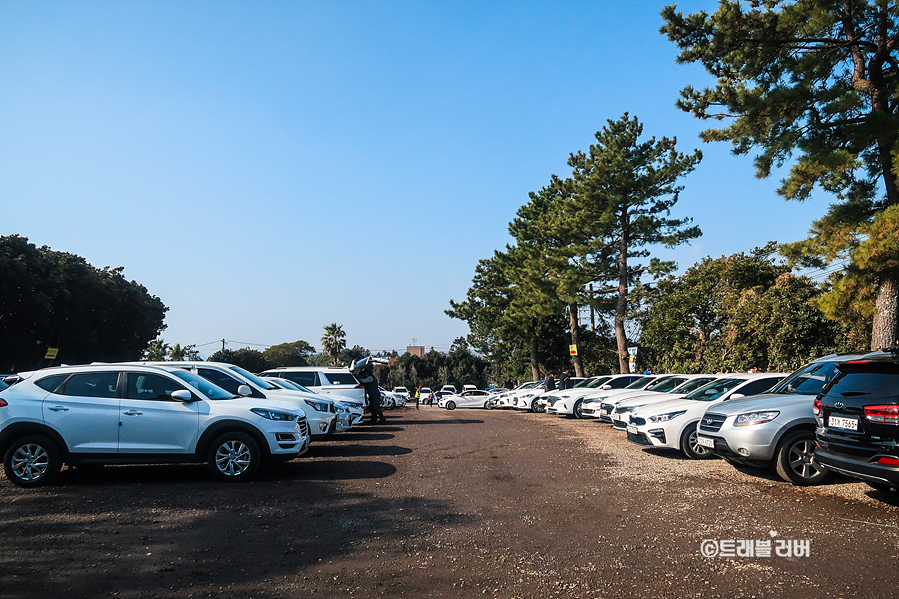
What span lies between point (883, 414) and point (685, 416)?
4.65m

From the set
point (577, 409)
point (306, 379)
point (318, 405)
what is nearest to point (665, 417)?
point (318, 405)

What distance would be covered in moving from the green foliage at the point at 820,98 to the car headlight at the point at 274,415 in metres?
12.7

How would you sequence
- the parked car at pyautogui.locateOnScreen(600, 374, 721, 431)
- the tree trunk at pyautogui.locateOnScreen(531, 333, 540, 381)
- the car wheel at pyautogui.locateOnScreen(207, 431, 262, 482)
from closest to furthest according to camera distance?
the car wheel at pyautogui.locateOnScreen(207, 431, 262, 482), the parked car at pyautogui.locateOnScreen(600, 374, 721, 431), the tree trunk at pyautogui.locateOnScreen(531, 333, 540, 381)

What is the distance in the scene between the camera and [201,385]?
9.38 metres

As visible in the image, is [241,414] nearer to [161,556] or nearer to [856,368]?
[161,556]

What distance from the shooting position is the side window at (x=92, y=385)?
8.73 meters

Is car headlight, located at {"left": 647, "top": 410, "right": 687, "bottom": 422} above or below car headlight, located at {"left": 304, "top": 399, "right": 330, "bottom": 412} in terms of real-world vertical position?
below

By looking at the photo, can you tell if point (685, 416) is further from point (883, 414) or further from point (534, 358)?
point (534, 358)

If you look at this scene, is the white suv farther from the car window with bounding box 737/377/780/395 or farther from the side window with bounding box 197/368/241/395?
the car window with bounding box 737/377/780/395

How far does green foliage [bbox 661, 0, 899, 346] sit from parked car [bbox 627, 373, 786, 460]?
17.8ft

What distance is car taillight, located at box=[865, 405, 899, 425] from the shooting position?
6.06 metres

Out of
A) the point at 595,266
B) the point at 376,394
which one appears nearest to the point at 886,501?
the point at 376,394

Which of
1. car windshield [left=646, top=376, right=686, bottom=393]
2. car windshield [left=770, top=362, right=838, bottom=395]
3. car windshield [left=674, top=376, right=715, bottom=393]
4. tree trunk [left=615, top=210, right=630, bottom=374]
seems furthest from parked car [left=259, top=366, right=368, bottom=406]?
tree trunk [left=615, top=210, right=630, bottom=374]

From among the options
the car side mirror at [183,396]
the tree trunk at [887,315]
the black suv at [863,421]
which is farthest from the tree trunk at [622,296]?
the car side mirror at [183,396]
